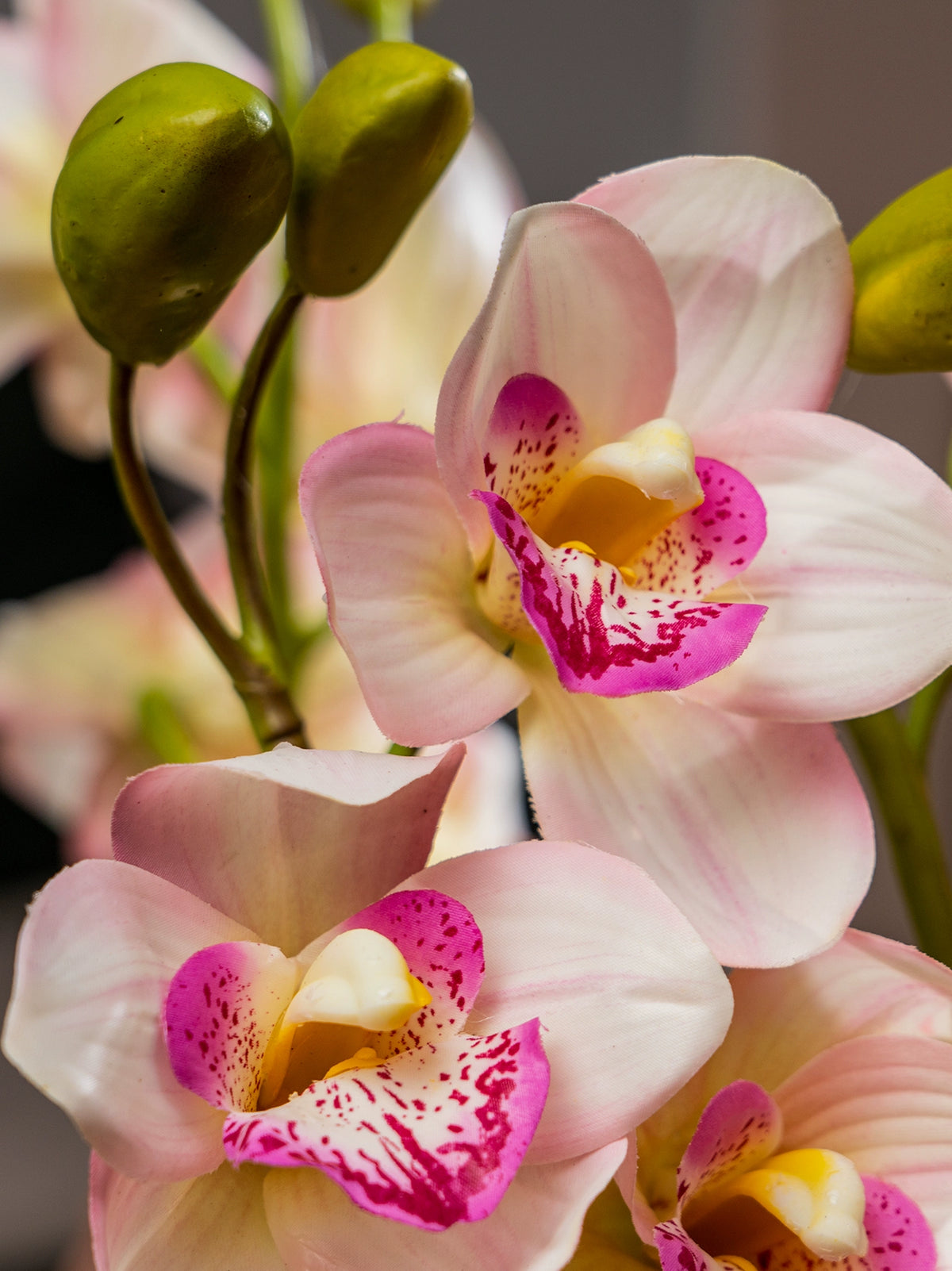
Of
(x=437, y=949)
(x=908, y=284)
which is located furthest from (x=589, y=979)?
(x=908, y=284)

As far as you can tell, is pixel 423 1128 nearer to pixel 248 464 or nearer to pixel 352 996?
pixel 352 996

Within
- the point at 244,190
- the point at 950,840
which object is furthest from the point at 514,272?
the point at 950,840

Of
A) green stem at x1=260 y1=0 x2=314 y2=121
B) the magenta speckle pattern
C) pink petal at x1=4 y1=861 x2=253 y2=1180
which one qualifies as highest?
green stem at x1=260 y1=0 x2=314 y2=121

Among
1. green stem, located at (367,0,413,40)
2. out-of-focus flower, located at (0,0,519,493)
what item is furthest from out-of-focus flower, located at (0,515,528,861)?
green stem, located at (367,0,413,40)

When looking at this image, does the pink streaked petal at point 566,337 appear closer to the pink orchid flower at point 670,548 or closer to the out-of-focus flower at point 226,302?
the pink orchid flower at point 670,548

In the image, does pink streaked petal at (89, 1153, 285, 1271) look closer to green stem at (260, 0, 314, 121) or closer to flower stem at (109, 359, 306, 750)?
flower stem at (109, 359, 306, 750)

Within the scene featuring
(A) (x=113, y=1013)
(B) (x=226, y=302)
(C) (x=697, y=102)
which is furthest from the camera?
(C) (x=697, y=102)

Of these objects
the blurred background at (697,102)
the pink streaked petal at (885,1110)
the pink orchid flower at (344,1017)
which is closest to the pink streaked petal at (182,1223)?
the pink orchid flower at (344,1017)
